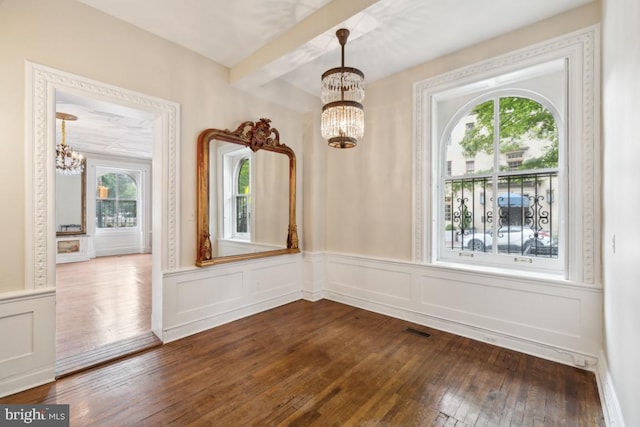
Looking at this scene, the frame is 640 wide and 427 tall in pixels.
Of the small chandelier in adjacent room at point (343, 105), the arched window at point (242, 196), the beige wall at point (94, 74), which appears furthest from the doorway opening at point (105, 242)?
the small chandelier in adjacent room at point (343, 105)

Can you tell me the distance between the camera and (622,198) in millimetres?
1657

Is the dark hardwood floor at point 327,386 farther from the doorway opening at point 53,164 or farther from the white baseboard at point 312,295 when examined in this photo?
the white baseboard at point 312,295

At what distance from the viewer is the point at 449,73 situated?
128 inches

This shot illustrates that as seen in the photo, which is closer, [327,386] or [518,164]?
[327,386]

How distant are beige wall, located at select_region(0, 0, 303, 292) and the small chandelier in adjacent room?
1660 mm

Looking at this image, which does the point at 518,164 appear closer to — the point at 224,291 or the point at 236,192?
the point at 236,192

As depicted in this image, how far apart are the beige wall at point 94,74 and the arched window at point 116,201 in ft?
23.6

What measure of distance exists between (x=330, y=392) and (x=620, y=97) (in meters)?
2.76

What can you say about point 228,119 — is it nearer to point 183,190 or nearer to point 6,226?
point 183,190

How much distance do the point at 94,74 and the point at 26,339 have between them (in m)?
2.24

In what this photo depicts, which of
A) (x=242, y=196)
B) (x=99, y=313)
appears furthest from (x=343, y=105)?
(x=99, y=313)

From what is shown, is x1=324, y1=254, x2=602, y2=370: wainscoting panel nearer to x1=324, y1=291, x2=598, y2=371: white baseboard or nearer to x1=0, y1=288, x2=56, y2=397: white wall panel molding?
x1=324, y1=291, x2=598, y2=371: white baseboard

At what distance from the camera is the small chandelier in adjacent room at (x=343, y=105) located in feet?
7.55

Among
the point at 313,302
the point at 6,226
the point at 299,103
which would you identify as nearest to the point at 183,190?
the point at 6,226
